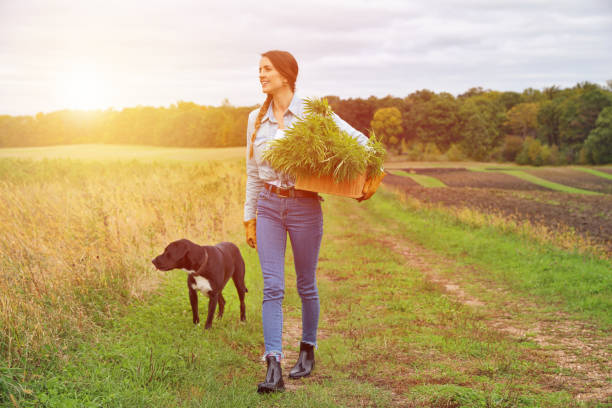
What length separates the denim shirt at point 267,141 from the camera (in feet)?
12.5

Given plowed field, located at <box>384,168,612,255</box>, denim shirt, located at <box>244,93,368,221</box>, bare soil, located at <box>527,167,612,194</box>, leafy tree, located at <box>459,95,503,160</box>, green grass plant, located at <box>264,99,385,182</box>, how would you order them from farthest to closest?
1. leafy tree, located at <box>459,95,503,160</box>
2. bare soil, located at <box>527,167,612,194</box>
3. plowed field, located at <box>384,168,612,255</box>
4. denim shirt, located at <box>244,93,368,221</box>
5. green grass plant, located at <box>264,99,385,182</box>

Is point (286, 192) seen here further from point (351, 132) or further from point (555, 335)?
point (555, 335)

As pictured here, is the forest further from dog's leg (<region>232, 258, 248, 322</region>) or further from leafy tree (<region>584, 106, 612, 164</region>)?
dog's leg (<region>232, 258, 248, 322</region>)

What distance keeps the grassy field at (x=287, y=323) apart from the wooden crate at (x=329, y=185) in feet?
5.16

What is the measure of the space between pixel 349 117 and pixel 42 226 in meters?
63.2

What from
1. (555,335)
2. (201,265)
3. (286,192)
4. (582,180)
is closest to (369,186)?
(286,192)

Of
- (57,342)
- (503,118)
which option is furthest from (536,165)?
(57,342)

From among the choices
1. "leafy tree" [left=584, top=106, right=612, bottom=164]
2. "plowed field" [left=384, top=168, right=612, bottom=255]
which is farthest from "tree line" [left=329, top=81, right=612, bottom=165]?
"plowed field" [left=384, top=168, right=612, bottom=255]

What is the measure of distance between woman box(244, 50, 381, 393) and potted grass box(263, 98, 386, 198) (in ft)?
0.42

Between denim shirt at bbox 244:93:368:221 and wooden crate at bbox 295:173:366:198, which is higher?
denim shirt at bbox 244:93:368:221

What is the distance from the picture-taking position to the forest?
4059 centimetres

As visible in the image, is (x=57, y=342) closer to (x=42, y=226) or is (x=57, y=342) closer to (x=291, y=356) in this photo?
(x=291, y=356)

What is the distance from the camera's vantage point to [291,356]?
5012 mm

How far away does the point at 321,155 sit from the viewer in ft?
11.7
